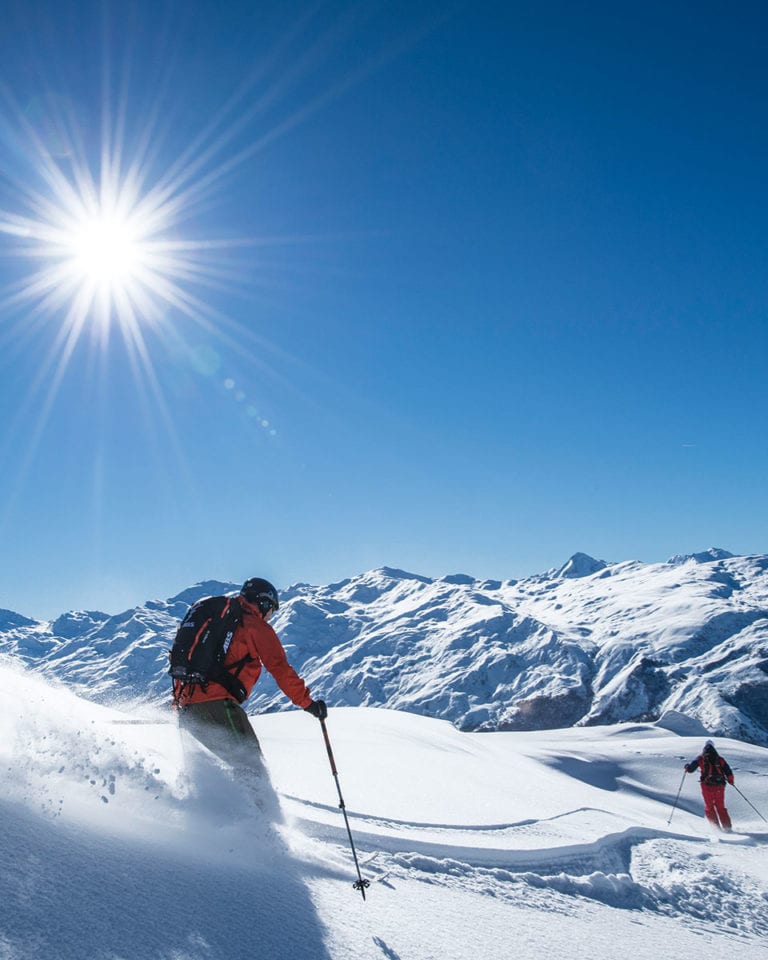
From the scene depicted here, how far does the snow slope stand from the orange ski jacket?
57cm

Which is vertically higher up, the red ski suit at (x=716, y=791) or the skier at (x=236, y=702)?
the skier at (x=236, y=702)

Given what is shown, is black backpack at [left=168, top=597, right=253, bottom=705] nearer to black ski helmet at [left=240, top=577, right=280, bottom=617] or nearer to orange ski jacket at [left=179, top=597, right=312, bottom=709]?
orange ski jacket at [left=179, top=597, right=312, bottom=709]

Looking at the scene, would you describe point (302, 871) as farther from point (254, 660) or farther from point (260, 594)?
point (260, 594)

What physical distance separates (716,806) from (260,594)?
52.8 ft

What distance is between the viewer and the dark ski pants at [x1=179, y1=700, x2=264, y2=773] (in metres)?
6.46

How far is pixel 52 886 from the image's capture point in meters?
3.24

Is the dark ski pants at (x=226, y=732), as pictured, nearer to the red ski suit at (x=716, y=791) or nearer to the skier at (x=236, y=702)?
the skier at (x=236, y=702)

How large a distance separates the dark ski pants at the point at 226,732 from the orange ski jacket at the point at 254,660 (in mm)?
99

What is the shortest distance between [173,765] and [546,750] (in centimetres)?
2804

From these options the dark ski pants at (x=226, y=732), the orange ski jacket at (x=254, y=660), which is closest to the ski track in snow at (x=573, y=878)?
the dark ski pants at (x=226, y=732)

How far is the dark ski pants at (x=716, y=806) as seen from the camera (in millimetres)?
16453

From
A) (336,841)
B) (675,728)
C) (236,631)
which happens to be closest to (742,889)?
(336,841)

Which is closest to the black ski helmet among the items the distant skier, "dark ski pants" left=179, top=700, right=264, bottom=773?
"dark ski pants" left=179, top=700, right=264, bottom=773

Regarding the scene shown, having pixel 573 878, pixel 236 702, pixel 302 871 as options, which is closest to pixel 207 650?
pixel 236 702
